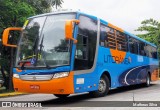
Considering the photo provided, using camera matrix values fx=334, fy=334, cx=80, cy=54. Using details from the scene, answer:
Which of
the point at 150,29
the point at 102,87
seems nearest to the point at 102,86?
the point at 102,87

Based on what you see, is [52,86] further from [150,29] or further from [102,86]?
[150,29]

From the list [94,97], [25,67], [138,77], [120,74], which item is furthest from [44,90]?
[138,77]

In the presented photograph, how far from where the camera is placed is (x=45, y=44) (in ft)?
37.8

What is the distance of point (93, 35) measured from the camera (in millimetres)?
13094

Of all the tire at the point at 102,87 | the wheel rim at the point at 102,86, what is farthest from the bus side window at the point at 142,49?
the wheel rim at the point at 102,86

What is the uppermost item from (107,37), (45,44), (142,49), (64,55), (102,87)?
(107,37)

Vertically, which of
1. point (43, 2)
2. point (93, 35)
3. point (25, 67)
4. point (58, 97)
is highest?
point (43, 2)

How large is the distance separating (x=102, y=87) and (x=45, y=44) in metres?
3.59

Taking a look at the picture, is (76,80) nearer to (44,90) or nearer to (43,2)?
(44,90)

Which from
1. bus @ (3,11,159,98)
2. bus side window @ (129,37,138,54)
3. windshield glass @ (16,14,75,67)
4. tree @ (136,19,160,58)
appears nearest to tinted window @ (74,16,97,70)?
bus @ (3,11,159,98)

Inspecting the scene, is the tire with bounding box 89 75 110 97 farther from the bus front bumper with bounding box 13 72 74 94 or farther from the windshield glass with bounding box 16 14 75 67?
the windshield glass with bounding box 16 14 75 67

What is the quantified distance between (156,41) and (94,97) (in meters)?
29.6

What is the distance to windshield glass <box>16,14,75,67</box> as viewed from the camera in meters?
11.2

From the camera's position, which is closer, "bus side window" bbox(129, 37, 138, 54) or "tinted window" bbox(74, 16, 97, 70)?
"tinted window" bbox(74, 16, 97, 70)
